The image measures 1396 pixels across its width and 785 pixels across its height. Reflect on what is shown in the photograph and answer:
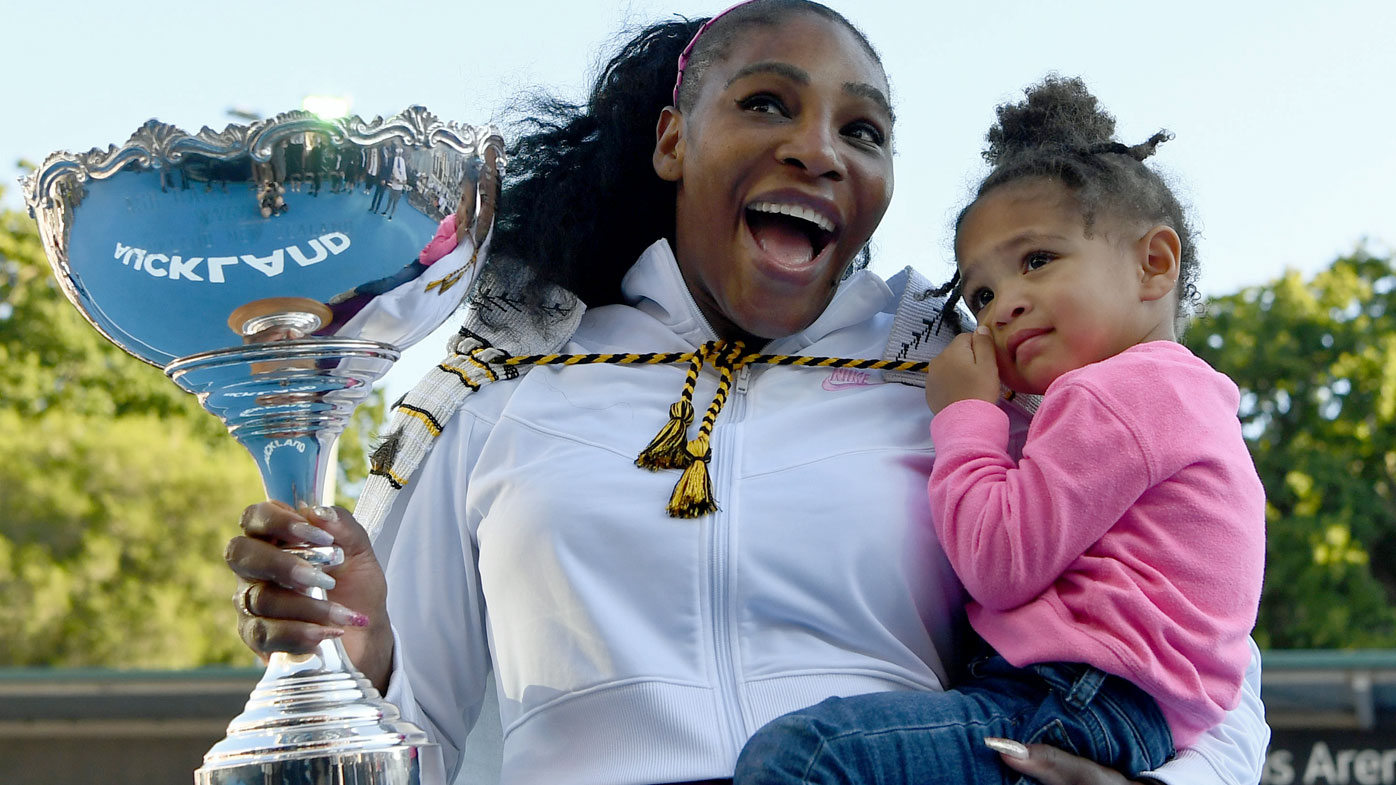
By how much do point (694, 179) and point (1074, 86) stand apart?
1.92ft

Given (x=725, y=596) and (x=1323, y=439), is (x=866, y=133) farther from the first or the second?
(x=1323, y=439)

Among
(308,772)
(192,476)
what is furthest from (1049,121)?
(192,476)

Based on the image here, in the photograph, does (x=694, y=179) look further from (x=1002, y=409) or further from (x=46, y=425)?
(x=46, y=425)

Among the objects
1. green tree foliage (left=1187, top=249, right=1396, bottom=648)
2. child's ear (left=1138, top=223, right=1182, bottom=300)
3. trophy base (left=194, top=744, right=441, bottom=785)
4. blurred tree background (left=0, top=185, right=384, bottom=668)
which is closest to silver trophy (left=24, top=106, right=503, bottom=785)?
trophy base (left=194, top=744, right=441, bottom=785)

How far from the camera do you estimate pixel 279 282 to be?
1780 mm

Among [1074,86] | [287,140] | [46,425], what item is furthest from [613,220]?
[46,425]

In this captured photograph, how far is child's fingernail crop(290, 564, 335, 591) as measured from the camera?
1.71 meters

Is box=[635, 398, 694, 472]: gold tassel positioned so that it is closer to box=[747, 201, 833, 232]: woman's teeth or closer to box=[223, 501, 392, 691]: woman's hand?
box=[747, 201, 833, 232]: woman's teeth

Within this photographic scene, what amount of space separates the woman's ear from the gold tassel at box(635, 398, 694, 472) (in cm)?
49

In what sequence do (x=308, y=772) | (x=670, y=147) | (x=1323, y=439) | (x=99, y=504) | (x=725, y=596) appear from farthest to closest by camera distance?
(x=1323, y=439), (x=99, y=504), (x=670, y=147), (x=725, y=596), (x=308, y=772)

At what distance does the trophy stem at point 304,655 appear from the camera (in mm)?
1698

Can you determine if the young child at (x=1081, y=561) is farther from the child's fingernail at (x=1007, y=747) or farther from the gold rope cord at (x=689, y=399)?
the gold rope cord at (x=689, y=399)

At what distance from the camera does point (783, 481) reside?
2.14 meters

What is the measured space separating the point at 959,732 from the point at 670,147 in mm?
1095
